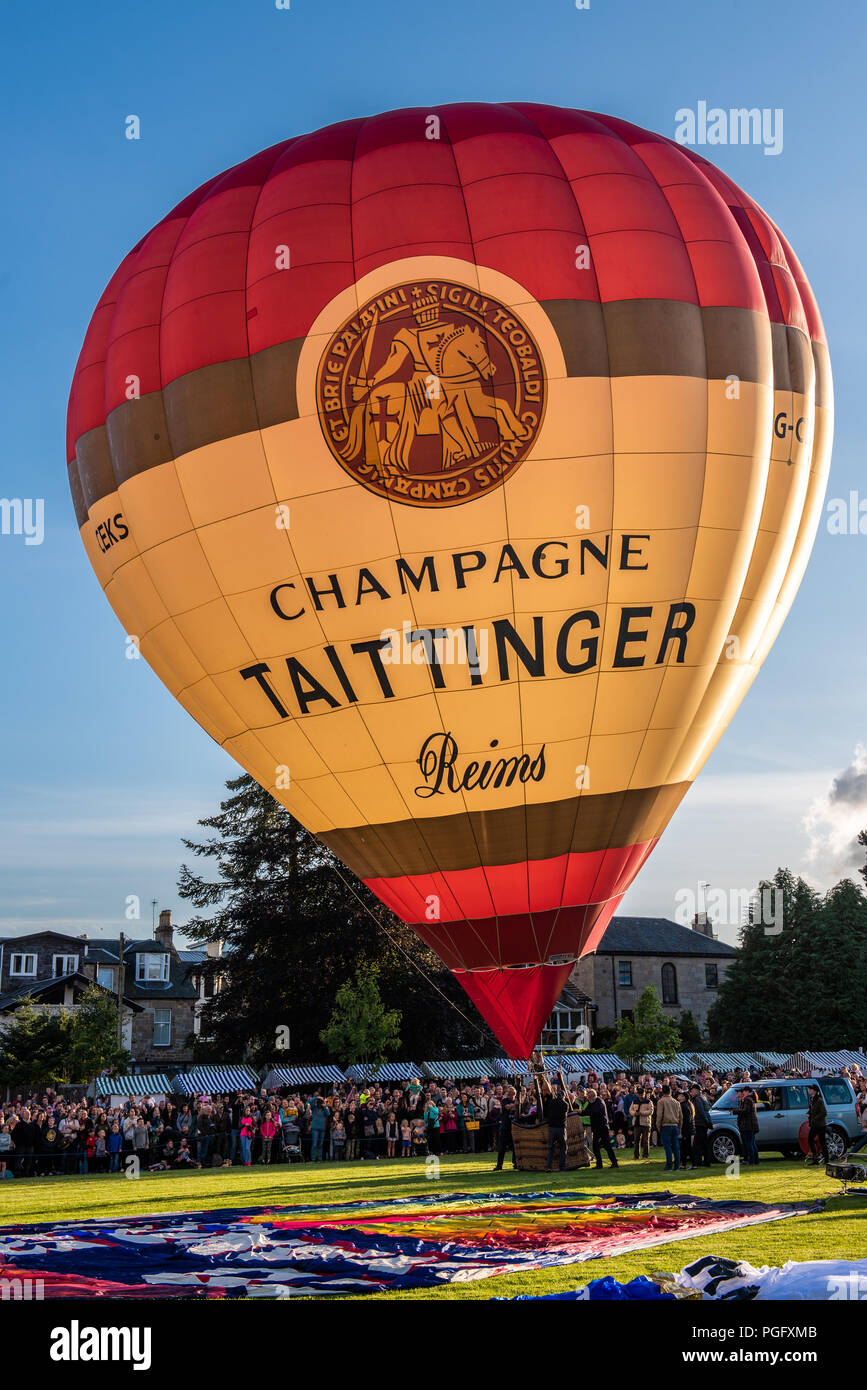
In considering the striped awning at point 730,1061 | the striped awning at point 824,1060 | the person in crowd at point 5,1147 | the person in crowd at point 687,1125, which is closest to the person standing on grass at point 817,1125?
the person in crowd at point 687,1125

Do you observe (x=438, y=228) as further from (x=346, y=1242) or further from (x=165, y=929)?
(x=165, y=929)

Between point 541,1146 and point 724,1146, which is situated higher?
point 541,1146

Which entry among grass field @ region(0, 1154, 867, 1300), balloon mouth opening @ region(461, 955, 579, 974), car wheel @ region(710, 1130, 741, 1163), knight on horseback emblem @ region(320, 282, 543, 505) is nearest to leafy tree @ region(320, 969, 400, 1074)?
grass field @ region(0, 1154, 867, 1300)

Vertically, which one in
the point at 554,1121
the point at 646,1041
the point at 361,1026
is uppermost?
the point at 361,1026

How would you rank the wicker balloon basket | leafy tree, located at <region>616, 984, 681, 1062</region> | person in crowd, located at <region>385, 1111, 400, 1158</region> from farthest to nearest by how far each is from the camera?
leafy tree, located at <region>616, 984, 681, 1062</region>
person in crowd, located at <region>385, 1111, 400, 1158</region>
the wicker balloon basket

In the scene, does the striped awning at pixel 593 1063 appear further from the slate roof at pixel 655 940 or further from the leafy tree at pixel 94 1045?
the slate roof at pixel 655 940

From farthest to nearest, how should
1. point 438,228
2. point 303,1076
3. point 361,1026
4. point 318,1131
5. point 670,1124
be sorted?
point 303,1076
point 361,1026
point 318,1131
point 670,1124
point 438,228

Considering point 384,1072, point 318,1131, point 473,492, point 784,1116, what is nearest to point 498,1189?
point 784,1116

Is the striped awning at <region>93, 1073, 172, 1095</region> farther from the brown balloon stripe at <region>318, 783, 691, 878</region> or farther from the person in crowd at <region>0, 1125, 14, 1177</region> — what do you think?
the brown balloon stripe at <region>318, 783, 691, 878</region>
